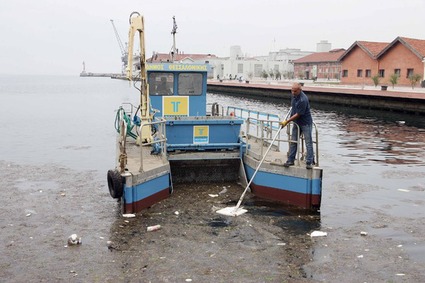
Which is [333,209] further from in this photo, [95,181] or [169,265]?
[95,181]

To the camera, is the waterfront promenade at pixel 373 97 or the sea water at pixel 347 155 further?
the waterfront promenade at pixel 373 97

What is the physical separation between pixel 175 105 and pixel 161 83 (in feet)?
2.47

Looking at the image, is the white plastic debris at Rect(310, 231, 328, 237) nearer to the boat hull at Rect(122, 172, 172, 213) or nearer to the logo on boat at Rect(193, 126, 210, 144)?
the boat hull at Rect(122, 172, 172, 213)

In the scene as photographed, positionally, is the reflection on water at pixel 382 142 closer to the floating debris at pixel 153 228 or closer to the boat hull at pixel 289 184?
the boat hull at pixel 289 184

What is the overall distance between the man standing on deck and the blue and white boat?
0.80ft

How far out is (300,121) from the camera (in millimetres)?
10453

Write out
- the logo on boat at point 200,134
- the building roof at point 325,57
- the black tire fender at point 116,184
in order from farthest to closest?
the building roof at point 325,57 → the logo on boat at point 200,134 → the black tire fender at point 116,184

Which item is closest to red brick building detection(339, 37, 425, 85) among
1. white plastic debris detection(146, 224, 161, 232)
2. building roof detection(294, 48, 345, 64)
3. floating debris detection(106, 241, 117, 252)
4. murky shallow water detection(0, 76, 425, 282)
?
building roof detection(294, 48, 345, 64)

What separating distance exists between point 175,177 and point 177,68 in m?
3.35

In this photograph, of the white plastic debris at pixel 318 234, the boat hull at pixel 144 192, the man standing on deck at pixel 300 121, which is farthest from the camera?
the man standing on deck at pixel 300 121

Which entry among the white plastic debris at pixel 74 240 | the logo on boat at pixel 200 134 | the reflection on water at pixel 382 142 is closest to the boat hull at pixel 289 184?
the logo on boat at pixel 200 134

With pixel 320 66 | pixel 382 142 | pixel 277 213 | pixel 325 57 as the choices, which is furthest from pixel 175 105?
pixel 320 66

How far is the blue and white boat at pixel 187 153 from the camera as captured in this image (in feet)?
33.4

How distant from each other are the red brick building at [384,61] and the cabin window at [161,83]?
41861 mm
